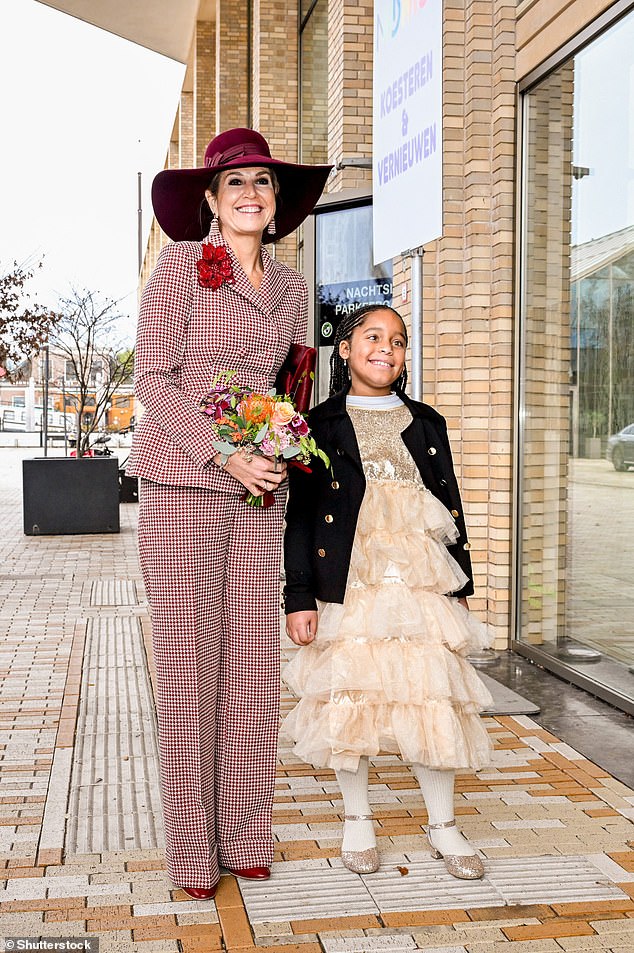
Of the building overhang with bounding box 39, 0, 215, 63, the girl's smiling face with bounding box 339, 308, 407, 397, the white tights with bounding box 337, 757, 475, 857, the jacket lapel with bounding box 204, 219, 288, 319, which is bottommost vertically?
the white tights with bounding box 337, 757, 475, 857

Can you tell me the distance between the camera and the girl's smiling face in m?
3.35

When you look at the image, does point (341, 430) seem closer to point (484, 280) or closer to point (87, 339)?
point (484, 280)

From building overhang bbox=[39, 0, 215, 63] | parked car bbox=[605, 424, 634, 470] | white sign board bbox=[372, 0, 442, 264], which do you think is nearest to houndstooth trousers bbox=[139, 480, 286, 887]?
white sign board bbox=[372, 0, 442, 264]

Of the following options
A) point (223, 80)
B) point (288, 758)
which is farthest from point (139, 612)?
point (223, 80)

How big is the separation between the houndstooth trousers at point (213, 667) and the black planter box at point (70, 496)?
9.75 metres

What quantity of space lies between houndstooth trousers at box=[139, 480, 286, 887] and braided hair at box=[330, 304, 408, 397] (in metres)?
0.53

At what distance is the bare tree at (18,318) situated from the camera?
40.7 ft

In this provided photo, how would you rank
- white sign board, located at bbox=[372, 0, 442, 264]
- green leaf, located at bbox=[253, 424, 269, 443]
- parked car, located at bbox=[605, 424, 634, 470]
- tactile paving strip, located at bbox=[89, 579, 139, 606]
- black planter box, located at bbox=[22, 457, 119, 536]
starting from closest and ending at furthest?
1. green leaf, located at bbox=[253, 424, 269, 443]
2. white sign board, located at bbox=[372, 0, 442, 264]
3. parked car, located at bbox=[605, 424, 634, 470]
4. tactile paving strip, located at bbox=[89, 579, 139, 606]
5. black planter box, located at bbox=[22, 457, 119, 536]

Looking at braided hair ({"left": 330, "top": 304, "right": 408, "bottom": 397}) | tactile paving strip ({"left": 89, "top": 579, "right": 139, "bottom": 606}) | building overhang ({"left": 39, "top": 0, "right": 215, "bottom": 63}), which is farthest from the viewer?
building overhang ({"left": 39, "top": 0, "right": 215, "bottom": 63})

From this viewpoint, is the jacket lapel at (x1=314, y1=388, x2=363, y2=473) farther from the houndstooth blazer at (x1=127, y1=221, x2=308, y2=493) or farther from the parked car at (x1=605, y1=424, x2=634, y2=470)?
the parked car at (x1=605, y1=424, x2=634, y2=470)

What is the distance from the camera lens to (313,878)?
3.21 metres

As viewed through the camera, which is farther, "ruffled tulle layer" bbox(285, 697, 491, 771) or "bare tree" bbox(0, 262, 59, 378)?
"bare tree" bbox(0, 262, 59, 378)

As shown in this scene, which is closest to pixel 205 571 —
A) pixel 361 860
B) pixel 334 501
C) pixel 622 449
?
pixel 334 501

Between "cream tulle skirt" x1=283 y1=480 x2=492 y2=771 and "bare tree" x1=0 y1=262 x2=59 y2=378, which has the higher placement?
"bare tree" x1=0 y1=262 x2=59 y2=378
